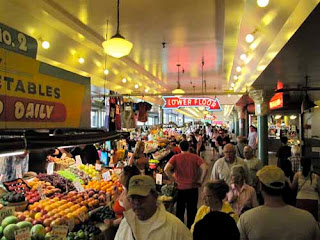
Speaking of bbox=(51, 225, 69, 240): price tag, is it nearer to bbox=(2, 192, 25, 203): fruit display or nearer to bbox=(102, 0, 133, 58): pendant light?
bbox=(2, 192, 25, 203): fruit display

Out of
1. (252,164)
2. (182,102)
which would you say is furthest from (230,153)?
(182,102)

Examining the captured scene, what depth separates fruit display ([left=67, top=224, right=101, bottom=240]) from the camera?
3504mm

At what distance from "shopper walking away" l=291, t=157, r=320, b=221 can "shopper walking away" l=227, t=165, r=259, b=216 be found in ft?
5.23

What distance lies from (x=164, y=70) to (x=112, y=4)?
6.48 meters

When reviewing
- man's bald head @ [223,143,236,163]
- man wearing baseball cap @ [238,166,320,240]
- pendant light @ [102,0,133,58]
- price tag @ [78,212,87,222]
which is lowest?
price tag @ [78,212,87,222]

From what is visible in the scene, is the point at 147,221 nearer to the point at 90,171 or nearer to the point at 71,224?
the point at 71,224

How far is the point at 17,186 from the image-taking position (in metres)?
4.50

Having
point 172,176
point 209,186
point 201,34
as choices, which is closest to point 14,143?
point 209,186

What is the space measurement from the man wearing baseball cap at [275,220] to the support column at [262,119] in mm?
7876

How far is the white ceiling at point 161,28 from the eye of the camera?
5.15 metres

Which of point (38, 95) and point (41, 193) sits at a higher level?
point (38, 95)

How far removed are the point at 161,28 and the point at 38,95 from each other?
180 inches

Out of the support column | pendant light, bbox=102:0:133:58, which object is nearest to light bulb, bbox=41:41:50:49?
pendant light, bbox=102:0:133:58

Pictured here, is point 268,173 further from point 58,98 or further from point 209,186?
point 58,98
